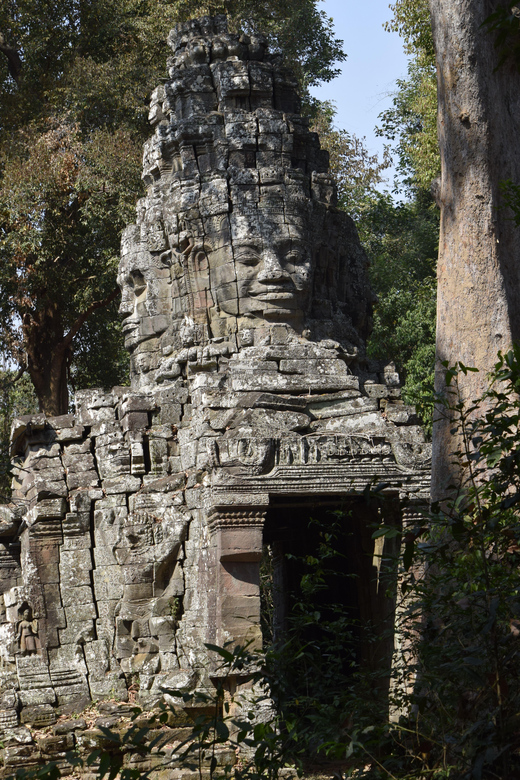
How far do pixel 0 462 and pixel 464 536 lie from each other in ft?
21.7

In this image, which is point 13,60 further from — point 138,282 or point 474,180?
point 474,180

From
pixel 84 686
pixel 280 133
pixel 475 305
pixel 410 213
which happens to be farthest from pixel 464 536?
pixel 410 213

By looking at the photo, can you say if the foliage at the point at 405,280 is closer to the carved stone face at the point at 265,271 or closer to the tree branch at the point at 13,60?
the carved stone face at the point at 265,271

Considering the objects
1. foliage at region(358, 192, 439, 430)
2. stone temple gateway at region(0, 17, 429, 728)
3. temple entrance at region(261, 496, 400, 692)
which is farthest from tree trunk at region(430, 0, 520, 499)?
foliage at region(358, 192, 439, 430)

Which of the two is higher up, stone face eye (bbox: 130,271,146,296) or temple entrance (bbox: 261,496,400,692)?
stone face eye (bbox: 130,271,146,296)

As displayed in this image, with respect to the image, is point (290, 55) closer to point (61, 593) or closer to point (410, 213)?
point (410, 213)

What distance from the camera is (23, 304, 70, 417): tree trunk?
781 inches

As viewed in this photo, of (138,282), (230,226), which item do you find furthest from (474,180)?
(138,282)

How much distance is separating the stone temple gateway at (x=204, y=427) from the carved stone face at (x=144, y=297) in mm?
27

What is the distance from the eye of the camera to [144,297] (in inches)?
519

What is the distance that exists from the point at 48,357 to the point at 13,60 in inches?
263

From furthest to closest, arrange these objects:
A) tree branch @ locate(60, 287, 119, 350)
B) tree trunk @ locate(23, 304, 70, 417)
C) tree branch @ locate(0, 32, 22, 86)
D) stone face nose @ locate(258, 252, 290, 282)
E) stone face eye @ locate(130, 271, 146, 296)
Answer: tree branch @ locate(0, 32, 22, 86) → tree branch @ locate(60, 287, 119, 350) → tree trunk @ locate(23, 304, 70, 417) → stone face eye @ locate(130, 271, 146, 296) → stone face nose @ locate(258, 252, 290, 282)

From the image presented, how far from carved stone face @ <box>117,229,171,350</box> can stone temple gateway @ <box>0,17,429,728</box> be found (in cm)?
3

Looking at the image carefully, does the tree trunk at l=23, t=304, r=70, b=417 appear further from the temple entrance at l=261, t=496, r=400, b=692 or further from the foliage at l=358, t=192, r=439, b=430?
the temple entrance at l=261, t=496, r=400, b=692
